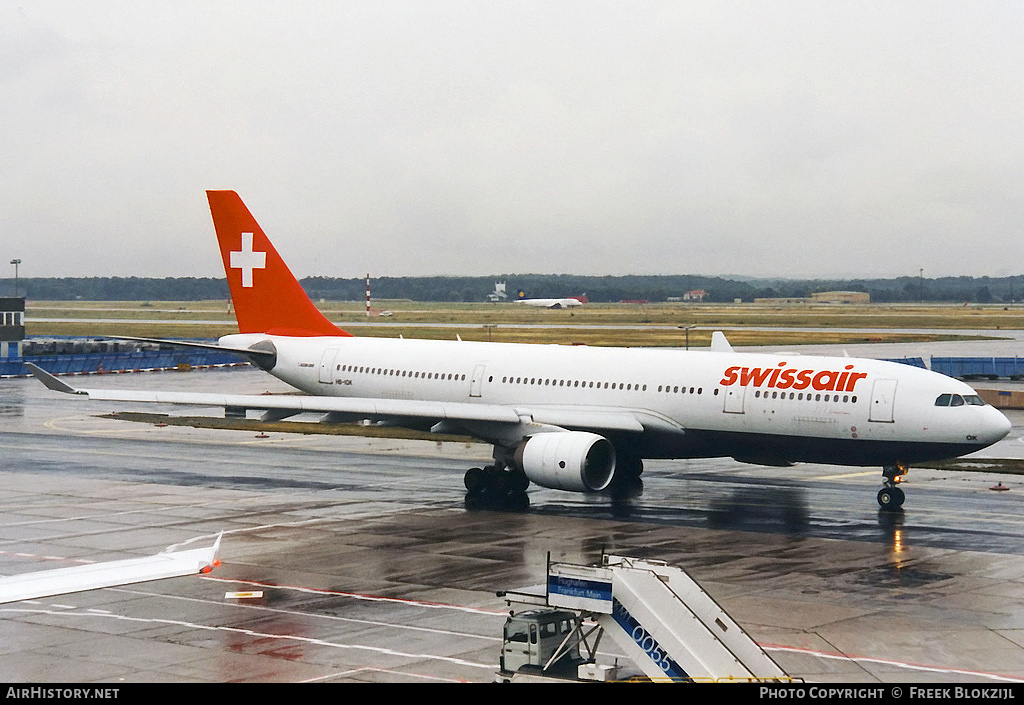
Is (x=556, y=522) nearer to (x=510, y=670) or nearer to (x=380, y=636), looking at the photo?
(x=380, y=636)

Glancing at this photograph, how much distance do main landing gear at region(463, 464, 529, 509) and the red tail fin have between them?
1062 cm

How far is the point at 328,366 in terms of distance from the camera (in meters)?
45.7

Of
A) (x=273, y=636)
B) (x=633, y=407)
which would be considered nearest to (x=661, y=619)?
(x=273, y=636)

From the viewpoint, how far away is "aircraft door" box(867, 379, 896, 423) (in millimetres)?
35812

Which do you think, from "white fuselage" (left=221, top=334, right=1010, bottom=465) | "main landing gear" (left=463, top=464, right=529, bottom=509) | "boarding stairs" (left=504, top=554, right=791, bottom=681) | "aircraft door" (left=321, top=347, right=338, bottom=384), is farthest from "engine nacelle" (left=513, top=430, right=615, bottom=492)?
"boarding stairs" (left=504, top=554, right=791, bottom=681)

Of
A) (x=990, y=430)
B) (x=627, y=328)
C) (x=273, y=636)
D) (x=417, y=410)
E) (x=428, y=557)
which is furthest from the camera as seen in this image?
(x=627, y=328)

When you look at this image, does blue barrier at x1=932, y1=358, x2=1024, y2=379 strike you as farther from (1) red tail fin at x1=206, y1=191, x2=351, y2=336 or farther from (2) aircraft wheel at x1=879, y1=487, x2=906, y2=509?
(1) red tail fin at x1=206, y1=191, x2=351, y2=336

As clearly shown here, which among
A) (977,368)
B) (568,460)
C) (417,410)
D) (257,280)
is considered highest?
(257,280)

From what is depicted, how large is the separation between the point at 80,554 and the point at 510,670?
610 inches

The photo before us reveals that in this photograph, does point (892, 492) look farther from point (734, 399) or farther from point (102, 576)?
point (102, 576)

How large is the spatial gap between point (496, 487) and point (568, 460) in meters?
5.13

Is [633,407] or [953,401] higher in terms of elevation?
[953,401]

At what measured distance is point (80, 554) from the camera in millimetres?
30828
